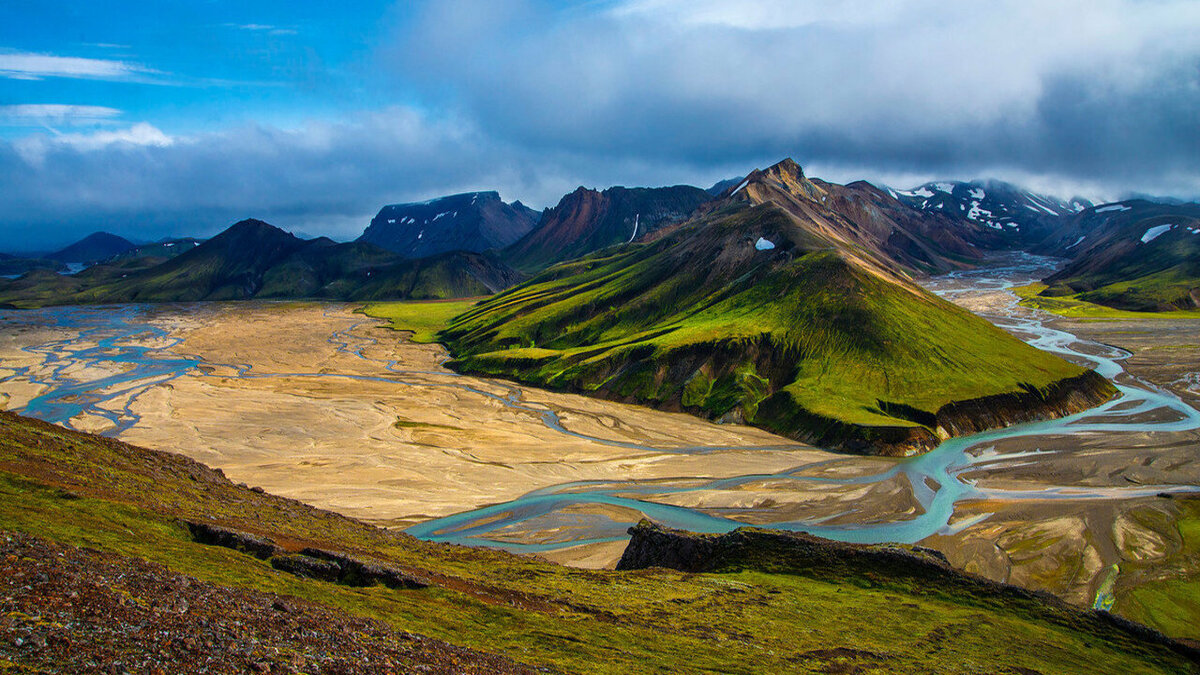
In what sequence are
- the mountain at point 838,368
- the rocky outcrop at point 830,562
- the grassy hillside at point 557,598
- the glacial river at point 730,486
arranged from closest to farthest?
the grassy hillside at point 557,598 < the rocky outcrop at point 830,562 < the glacial river at point 730,486 < the mountain at point 838,368

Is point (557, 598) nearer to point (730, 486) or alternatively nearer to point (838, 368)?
point (730, 486)

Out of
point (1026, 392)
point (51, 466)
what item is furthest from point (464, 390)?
point (1026, 392)

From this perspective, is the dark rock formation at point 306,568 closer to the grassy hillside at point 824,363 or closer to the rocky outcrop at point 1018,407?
the grassy hillside at point 824,363

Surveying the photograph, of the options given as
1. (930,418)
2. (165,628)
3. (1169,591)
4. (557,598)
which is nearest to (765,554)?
(557,598)

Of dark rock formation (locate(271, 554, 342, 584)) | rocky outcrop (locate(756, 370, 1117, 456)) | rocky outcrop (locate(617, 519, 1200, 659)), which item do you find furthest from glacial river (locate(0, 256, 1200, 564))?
dark rock formation (locate(271, 554, 342, 584))

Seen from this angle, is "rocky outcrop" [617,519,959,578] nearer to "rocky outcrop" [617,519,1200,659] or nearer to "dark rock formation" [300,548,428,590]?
"rocky outcrop" [617,519,1200,659]

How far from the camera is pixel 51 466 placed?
1891 inches

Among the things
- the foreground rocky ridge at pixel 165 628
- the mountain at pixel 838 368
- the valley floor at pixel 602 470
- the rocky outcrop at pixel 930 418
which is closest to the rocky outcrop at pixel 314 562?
the foreground rocky ridge at pixel 165 628

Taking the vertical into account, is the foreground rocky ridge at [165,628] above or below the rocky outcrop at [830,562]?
above

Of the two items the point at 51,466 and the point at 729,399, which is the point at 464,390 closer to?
the point at 729,399

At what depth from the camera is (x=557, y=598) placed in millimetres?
44812

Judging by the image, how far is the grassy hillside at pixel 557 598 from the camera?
111 ft

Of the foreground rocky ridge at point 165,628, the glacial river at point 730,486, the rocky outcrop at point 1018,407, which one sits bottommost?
the glacial river at point 730,486

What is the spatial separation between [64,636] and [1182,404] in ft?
638
